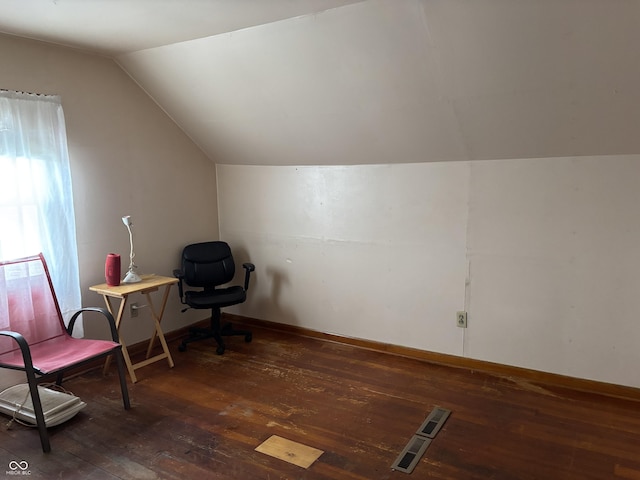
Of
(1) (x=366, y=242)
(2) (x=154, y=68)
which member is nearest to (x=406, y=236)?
(1) (x=366, y=242)

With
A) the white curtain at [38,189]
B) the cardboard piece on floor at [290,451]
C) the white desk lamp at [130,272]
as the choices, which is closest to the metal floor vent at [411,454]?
the cardboard piece on floor at [290,451]

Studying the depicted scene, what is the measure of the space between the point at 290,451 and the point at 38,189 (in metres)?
2.29

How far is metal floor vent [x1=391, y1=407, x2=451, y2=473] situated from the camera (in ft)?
7.88

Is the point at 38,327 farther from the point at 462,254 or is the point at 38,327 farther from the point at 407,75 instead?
the point at 462,254

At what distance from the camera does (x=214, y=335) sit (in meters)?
4.02

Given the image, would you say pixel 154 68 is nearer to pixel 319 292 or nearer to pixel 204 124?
pixel 204 124

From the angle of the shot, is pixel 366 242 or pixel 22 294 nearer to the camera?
pixel 22 294

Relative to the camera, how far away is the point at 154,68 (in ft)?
11.7

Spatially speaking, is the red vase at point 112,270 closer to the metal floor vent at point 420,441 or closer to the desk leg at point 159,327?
the desk leg at point 159,327

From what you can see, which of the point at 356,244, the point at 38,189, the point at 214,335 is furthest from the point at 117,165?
the point at 356,244

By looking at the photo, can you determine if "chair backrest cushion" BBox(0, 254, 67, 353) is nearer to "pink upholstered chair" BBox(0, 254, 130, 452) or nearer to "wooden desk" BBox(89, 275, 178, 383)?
"pink upholstered chair" BBox(0, 254, 130, 452)

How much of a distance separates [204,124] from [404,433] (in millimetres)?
2843

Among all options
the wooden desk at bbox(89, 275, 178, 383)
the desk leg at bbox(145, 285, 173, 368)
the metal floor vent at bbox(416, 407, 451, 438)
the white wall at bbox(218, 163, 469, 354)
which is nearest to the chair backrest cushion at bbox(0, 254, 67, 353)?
the wooden desk at bbox(89, 275, 178, 383)

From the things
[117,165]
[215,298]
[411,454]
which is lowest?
[411,454]
